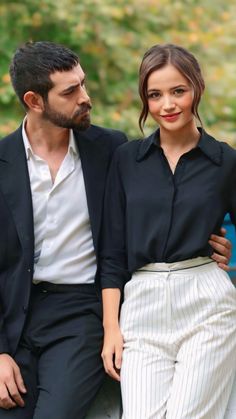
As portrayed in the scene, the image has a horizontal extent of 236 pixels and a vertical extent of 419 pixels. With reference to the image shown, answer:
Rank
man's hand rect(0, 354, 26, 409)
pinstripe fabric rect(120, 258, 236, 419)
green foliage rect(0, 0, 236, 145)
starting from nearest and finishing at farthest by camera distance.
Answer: pinstripe fabric rect(120, 258, 236, 419) < man's hand rect(0, 354, 26, 409) < green foliage rect(0, 0, 236, 145)

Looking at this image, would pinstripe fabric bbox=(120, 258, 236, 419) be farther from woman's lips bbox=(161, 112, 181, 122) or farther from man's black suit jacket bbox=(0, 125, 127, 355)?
woman's lips bbox=(161, 112, 181, 122)

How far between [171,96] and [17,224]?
0.59 metres

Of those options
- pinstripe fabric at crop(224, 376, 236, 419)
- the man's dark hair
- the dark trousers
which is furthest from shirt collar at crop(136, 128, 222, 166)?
pinstripe fabric at crop(224, 376, 236, 419)

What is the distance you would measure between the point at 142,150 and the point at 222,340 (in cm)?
60

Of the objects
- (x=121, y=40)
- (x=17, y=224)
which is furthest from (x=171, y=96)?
(x=121, y=40)

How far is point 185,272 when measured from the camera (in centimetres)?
217

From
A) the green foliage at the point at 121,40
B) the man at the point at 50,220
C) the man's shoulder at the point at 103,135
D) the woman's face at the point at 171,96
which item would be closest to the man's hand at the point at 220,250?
the man at the point at 50,220

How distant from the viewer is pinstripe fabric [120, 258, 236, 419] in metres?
2.01

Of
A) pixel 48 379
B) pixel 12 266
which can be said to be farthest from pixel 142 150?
pixel 48 379

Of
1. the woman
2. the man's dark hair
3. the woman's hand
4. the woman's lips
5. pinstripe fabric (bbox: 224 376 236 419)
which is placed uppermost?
the man's dark hair

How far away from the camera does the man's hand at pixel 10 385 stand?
7.00ft

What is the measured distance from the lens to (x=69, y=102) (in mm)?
2381

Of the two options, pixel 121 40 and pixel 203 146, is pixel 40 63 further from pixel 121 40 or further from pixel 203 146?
pixel 121 40

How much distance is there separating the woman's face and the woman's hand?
0.60 m
